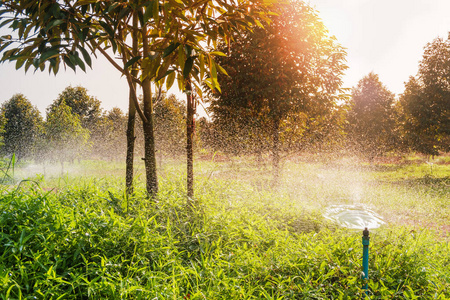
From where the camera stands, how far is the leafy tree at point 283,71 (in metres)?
7.57

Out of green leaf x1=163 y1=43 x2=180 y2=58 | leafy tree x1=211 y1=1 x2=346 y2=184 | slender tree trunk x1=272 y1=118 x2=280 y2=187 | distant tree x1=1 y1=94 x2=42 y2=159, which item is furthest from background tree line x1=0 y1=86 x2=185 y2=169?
green leaf x1=163 y1=43 x2=180 y2=58

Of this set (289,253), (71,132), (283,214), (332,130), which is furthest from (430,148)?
(71,132)

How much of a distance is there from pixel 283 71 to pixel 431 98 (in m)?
11.1

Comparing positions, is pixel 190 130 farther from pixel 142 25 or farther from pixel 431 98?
pixel 431 98

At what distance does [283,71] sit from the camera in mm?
7633

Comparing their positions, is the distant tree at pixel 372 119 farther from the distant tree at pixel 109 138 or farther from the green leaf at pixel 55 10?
the green leaf at pixel 55 10

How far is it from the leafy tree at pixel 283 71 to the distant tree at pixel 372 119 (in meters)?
14.0

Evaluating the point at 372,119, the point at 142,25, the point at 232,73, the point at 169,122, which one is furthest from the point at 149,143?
the point at 372,119

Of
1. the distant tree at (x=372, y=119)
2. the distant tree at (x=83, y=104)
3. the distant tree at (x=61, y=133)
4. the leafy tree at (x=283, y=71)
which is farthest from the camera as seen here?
the distant tree at (x=83, y=104)

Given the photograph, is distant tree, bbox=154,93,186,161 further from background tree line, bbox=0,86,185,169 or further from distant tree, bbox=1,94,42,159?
distant tree, bbox=1,94,42,159

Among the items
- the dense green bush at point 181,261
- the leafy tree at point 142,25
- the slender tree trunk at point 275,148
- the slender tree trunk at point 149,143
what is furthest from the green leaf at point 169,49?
the slender tree trunk at point 275,148

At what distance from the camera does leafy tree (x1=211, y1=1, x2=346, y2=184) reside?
7.57 m

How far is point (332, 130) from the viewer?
362 inches

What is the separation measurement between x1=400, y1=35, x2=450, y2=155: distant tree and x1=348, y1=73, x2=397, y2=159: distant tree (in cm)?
525
